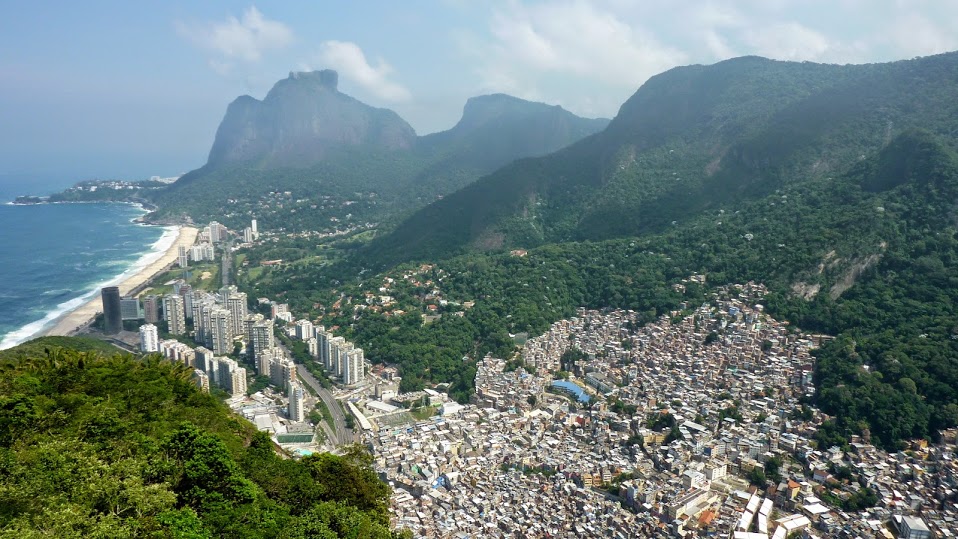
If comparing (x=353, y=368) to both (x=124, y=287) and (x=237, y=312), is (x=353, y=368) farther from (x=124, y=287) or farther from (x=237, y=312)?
(x=124, y=287)

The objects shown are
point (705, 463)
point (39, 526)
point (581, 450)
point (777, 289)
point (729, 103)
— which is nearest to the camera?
point (39, 526)

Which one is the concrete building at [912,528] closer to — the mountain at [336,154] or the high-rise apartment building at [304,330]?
the high-rise apartment building at [304,330]

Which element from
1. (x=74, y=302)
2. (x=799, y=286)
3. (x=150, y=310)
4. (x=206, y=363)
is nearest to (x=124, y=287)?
(x=74, y=302)

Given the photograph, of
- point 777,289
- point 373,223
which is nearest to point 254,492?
point 777,289

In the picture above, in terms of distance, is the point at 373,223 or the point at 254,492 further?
the point at 373,223

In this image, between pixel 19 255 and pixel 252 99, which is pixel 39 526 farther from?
pixel 252 99

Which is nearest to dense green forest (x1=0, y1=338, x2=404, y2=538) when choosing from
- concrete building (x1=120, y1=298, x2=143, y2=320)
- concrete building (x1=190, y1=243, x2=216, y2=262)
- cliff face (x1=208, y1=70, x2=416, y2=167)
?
concrete building (x1=120, y1=298, x2=143, y2=320)
